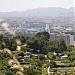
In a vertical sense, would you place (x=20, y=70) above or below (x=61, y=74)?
above

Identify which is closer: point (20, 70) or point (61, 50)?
point (20, 70)

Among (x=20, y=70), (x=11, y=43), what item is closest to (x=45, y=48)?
(x=11, y=43)

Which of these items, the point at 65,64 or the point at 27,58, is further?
the point at 27,58

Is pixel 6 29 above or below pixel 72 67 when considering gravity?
above

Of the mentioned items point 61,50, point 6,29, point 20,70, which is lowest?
point 61,50

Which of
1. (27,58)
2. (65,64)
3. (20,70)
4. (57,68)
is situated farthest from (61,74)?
(20,70)

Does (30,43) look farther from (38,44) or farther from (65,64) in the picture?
(65,64)

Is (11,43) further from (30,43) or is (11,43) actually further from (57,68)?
(57,68)

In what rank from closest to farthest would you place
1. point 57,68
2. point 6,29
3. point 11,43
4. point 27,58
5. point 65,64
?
point 6,29, point 57,68, point 65,64, point 27,58, point 11,43

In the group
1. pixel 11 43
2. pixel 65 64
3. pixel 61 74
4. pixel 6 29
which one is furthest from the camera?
pixel 11 43
